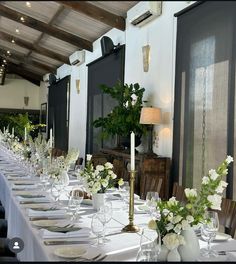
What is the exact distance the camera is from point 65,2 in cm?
74

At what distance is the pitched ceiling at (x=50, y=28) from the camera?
816 millimetres

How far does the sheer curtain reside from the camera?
13.5 ft

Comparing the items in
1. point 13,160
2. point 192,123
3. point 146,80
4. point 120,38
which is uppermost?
point 120,38

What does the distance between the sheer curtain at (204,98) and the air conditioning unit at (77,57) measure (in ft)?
16.6

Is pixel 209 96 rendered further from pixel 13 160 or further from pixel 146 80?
pixel 13 160

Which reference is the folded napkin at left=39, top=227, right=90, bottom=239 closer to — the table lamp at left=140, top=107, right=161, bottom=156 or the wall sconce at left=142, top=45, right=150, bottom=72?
the table lamp at left=140, top=107, right=161, bottom=156

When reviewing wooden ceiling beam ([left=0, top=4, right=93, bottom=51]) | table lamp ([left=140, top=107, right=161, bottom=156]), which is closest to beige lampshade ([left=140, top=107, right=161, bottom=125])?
table lamp ([left=140, top=107, right=161, bottom=156])

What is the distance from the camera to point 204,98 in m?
4.53

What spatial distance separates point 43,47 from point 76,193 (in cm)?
732

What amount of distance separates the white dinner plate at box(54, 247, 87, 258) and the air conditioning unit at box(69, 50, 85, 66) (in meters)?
8.59

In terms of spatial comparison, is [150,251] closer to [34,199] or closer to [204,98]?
[34,199]

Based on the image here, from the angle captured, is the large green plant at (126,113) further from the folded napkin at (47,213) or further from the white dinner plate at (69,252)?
the white dinner plate at (69,252)

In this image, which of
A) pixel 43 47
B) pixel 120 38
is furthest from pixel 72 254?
pixel 43 47

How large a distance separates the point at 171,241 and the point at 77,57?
9.19m
